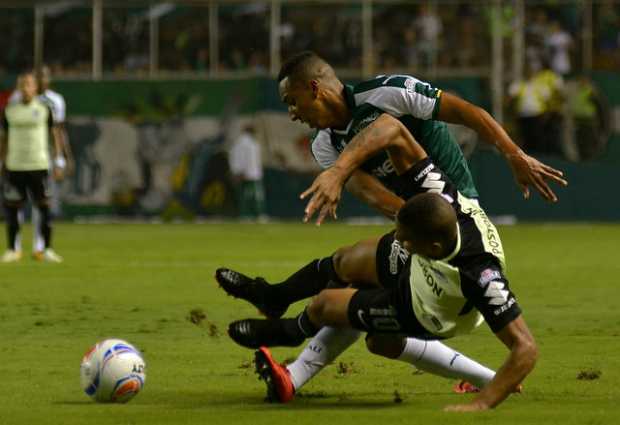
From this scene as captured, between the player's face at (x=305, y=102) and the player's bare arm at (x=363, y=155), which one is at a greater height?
the player's face at (x=305, y=102)

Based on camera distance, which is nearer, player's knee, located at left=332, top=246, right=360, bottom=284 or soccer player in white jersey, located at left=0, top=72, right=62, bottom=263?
player's knee, located at left=332, top=246, right=360, bottom=284

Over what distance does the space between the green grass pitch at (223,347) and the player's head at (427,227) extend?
0.80m

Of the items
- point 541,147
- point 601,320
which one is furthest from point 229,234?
point 601,320

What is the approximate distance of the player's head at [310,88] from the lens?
7836 mm

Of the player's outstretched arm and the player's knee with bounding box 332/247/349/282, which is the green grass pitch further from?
the player's knee with bounding box 332/247/349/282

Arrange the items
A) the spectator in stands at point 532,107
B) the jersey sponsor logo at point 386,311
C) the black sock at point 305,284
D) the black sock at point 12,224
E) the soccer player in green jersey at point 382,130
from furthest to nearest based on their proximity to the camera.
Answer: the spectator in stands at point 532,107
the black sock at point 12,224
the black sock at point 305,284
the soccer player in green jersey at point 382,130
the jersey sponsor logo at point 386,311

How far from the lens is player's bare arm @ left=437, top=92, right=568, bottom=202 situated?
7.88 m

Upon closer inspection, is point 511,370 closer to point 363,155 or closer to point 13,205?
point 363,155

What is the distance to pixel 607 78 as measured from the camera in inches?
1105

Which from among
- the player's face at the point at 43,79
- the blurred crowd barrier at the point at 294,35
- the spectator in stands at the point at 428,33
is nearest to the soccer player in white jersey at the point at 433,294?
the player's face at the point at 43,79

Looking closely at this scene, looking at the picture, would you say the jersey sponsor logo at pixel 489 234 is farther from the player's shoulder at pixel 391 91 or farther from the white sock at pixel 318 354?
the white sock at pixel 318 354

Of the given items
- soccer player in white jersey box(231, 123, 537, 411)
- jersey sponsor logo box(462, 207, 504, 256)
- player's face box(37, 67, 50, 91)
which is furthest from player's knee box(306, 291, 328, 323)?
player's face box(37, 67, 50, 91)

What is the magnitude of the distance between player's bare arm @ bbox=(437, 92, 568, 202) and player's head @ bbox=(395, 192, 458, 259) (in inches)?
29.3

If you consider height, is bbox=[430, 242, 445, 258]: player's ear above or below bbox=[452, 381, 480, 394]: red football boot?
above
